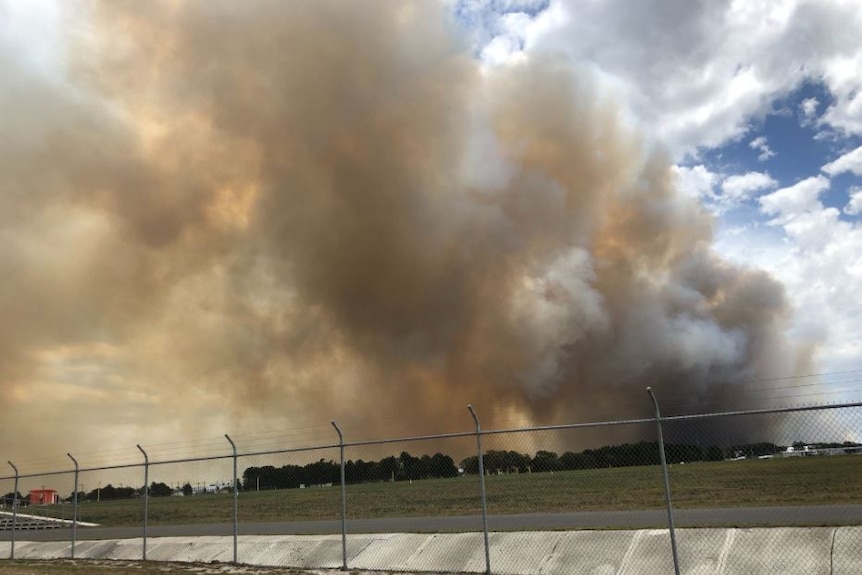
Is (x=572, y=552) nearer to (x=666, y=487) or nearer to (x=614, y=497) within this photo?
(x=666, y=487)

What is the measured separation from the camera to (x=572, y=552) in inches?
579

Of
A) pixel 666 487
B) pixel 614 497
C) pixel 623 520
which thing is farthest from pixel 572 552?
pixel 614 497

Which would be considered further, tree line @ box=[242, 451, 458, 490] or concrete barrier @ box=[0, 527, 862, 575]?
tree line @ box=[242, 451, 458, 490]

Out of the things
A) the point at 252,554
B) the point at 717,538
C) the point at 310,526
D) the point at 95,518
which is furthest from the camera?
the point at 95,518

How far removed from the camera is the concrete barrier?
12.8 meters

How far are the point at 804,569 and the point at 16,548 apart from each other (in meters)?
25.3

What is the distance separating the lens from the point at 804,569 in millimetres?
12539

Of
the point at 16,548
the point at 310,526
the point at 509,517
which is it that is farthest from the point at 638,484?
the point at 16,548

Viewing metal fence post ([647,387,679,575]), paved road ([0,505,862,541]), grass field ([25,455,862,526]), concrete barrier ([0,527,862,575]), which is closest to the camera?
metal fence post ([647,387,679,575])

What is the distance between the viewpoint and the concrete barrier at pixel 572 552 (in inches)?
504

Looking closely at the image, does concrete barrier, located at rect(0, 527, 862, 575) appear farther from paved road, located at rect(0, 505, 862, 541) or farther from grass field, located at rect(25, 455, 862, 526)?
grass field, located at rect(25, 455, 862, 526)

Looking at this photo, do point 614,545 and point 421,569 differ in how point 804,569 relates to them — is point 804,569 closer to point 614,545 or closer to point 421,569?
point 614,545

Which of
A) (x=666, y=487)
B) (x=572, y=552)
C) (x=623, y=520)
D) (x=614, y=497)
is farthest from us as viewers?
(x=614, y=497)

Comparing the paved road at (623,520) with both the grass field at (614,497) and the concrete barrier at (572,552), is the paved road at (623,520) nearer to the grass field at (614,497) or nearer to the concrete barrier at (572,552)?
the concrete barrier at (572,552)
